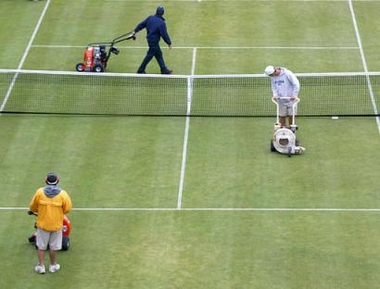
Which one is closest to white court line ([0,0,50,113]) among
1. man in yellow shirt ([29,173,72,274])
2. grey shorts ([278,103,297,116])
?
grey shorts ([278,103,297,116])

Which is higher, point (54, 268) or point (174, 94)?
point (174, 94)

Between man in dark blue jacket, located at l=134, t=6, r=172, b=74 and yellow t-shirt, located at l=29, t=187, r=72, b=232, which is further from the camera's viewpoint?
man in dark blue jacket, located at l=134, t=6, r=172, b=74

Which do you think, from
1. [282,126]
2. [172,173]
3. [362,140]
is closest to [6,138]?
[172,173]

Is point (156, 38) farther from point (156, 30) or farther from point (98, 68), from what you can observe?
point (98, 68)

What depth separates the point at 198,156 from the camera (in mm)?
28391

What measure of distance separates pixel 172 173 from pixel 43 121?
4609mm

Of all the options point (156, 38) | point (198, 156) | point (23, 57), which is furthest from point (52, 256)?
point (23, 57)

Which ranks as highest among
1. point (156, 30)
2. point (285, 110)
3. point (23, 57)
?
point (23, 57)

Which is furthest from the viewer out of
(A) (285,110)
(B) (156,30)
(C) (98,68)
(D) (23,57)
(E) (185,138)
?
(D) (23,57)

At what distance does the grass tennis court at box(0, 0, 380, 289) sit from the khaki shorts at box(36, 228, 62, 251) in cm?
61

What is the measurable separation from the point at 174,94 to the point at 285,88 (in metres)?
4.21

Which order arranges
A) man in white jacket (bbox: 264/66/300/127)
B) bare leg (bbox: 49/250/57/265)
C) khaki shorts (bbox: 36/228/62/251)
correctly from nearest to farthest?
1. khaki shorts (bbox: 36/228/62/251)
2. bare leg (bbox: 49/250/57/265)
3. man in white jacket (bbox: 264/66/300/127)

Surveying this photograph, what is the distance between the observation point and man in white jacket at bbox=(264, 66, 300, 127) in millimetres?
28188

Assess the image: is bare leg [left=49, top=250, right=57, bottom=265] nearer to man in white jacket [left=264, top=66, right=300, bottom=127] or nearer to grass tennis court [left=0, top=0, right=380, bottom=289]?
grass tennis court [left=0, top=0, right=380, bottom=289]
